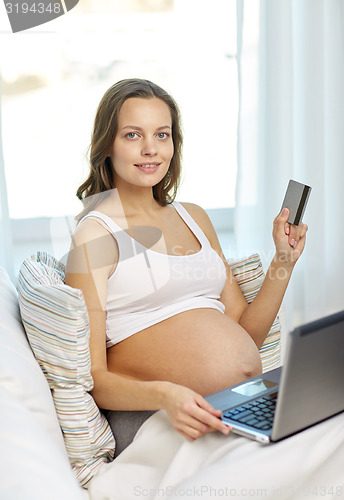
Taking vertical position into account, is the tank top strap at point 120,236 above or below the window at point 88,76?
below

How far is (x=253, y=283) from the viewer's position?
1630 mm

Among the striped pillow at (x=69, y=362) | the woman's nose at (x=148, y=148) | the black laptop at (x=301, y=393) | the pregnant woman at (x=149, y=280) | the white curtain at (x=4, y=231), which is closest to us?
the black laptop at (x=301, y=393)

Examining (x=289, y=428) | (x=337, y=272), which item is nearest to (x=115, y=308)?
(x=289, y=428)

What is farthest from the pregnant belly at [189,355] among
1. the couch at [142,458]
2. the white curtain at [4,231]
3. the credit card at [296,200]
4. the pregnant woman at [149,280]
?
the white curtain at [4,231]

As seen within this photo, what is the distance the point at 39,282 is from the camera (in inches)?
49.4

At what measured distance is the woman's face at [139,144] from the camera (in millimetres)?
1462

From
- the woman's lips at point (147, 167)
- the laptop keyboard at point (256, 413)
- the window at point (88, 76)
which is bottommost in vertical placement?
the laptop keyboard at point (256, 413)

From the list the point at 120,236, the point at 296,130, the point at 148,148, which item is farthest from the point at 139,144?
the point at 296,130

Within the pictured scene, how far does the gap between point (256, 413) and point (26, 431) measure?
38cm

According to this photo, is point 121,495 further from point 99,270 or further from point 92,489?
point 99,270

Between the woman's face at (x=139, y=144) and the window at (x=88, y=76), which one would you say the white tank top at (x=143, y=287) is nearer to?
the woman's face at (x=139, y=144)

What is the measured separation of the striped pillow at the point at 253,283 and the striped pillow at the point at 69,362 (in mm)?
545

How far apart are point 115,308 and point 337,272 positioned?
5.89ft

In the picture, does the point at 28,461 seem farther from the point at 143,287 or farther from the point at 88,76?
the point at 88,76
